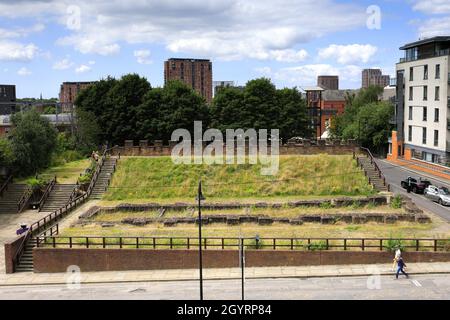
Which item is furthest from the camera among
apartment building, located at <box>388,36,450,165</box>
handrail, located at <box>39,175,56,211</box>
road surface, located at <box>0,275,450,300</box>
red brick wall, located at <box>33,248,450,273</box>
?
apartment building, located at <box>388,36,450,165</box>

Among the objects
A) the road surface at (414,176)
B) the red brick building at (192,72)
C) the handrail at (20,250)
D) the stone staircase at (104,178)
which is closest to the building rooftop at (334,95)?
the red brick building at (192,72)

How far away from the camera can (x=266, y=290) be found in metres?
26.1

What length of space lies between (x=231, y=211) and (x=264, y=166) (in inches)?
425

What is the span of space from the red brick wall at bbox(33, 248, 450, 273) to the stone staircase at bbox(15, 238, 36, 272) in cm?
78

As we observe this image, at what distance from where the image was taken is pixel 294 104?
76875mm

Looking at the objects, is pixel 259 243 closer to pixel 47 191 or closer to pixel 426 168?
pixel 47 191

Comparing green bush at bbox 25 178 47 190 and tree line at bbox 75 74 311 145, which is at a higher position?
tree line at bbox 75 74 311 145

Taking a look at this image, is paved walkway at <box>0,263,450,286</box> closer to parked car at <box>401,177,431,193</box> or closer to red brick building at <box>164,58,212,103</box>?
parked car at <box>401,177,431,193</box>

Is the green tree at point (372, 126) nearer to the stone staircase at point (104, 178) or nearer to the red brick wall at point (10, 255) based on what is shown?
the stone staircase at point (104, 178)

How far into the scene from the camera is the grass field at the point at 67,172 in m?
52.2

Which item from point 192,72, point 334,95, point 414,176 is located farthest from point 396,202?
point 192,72

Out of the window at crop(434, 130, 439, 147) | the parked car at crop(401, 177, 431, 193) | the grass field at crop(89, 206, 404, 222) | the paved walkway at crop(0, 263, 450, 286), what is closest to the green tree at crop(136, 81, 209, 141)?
the window at crop(434, 130, 439, 147)

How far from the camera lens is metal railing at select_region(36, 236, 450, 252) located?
29.8m
